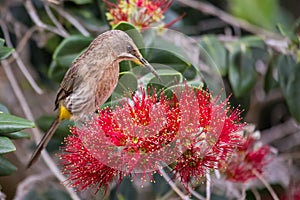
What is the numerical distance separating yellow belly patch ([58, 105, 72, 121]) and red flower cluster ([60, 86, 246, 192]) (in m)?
0.19

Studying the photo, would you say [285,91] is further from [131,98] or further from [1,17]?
[1,17]

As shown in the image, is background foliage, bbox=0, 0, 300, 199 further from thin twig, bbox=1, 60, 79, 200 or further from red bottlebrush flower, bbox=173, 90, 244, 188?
red bottlebrush flower, bbox=173, 90, 244, 188

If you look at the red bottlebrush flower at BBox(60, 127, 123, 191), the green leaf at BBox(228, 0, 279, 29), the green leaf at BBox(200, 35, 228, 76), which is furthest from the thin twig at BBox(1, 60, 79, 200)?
the green leaf at BBox(228, 0, 279, 29)

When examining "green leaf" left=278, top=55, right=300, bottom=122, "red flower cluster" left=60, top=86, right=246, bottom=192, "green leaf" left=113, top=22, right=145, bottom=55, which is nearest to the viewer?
"red flower cluster" left=60, top=86, right=246, bottom=192

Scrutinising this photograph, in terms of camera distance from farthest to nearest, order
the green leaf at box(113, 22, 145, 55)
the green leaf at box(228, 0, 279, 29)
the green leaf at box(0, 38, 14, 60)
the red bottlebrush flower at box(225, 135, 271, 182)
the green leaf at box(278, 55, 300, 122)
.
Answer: the green leaf at box(228, 0, 279, 29) < the green leaf at box(278, 55, 300, 122) < the red bottlebrush flower at box(225, 135, 271, 182) < the green leaf at box(0, 38, 14, 60) < the green leaf at box(113, 22, 145, 55)

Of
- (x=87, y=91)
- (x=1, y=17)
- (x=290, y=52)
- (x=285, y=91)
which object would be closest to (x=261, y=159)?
(x=285, y=91)

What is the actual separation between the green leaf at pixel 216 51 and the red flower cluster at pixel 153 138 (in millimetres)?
713

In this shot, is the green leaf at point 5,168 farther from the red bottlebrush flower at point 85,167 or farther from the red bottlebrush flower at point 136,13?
the red bottlebrush flower at point 136,13

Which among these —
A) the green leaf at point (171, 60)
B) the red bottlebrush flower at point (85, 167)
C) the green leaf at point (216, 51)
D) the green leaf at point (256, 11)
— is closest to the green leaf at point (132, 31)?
the green leaf at point (171, 60)

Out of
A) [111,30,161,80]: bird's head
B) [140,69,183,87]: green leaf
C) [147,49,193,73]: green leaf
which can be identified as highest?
[111,30,161,80]: bird's head

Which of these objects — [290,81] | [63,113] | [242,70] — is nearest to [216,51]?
[242,70]

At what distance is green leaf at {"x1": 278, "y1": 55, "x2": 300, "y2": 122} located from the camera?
5.85 ft

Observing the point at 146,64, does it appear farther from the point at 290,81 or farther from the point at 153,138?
the point at 290,81

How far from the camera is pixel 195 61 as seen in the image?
179 cm
